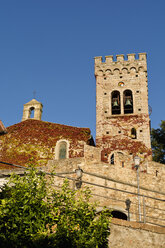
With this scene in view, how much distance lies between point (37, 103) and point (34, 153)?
6.72 meters

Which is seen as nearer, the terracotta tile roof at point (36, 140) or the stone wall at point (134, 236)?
the stone wall at point (134, 236)

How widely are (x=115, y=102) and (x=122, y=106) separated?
86 cm

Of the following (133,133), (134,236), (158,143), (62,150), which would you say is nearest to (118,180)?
(134,236)

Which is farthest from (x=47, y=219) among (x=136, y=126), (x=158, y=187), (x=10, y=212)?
(x=136, y=126)

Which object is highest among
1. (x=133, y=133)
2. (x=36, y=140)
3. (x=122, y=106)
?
(x=122, y=106)

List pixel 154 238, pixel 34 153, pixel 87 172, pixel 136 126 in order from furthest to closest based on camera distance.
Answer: pixel 136 126, pixel 34 153, pixel 87 172, pixel 154 238

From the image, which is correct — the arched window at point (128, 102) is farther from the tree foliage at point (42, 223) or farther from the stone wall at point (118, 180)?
the tree foliage at point (42, 223)

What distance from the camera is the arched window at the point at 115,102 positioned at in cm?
3067

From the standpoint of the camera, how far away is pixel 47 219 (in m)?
9.80

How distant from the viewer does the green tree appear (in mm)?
31000

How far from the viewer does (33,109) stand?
31344 mm

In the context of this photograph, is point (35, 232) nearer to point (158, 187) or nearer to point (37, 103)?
point (158, 187)

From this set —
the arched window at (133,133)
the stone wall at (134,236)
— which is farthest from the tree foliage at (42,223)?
→ the arched window at (133,133)

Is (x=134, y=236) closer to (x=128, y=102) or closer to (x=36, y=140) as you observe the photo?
(x=36, y=140)
